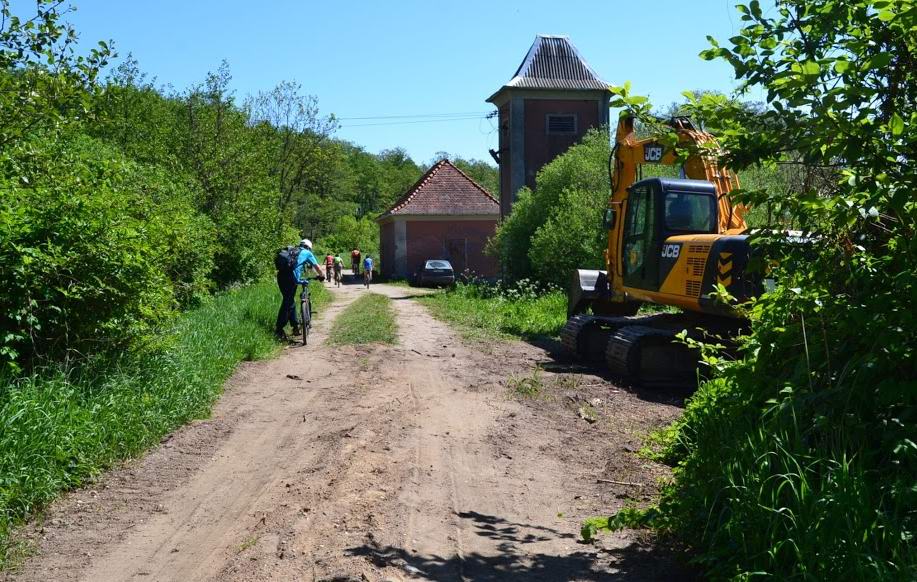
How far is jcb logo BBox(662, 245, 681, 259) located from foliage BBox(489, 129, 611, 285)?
39.3ft

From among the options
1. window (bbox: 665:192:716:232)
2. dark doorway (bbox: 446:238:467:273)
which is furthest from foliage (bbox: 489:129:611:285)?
dark doorway (bbox: 446:238:467:273)

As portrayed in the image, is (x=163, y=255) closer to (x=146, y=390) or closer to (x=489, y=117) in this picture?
(x=146, y=390)

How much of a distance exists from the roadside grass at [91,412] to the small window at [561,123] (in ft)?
94.2

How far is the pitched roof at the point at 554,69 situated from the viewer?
37688 millimetres

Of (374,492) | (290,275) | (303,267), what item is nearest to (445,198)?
(303,267)

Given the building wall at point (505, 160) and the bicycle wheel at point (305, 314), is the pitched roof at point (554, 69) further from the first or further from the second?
the bicycle wheel at point (305, 314)

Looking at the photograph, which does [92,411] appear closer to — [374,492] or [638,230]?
[374,492]

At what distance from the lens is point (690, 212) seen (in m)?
11.9

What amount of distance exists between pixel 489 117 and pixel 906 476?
37.2m

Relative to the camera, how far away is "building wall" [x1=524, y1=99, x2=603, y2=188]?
37.8 m

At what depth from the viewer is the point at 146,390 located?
8.28m

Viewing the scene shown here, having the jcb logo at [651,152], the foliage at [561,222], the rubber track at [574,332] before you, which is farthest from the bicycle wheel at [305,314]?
the foliage at [561,222]

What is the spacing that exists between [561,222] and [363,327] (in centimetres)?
1059

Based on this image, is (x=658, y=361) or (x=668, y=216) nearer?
(x=658, y=361)
